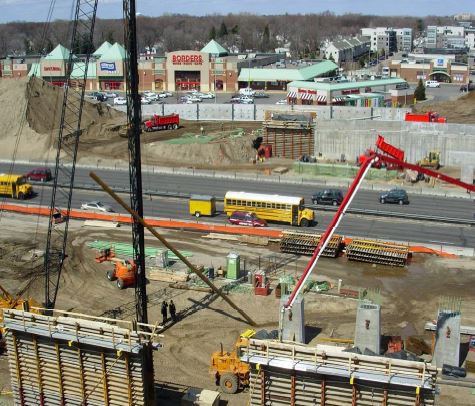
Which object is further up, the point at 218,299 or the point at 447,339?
the point at 447,339

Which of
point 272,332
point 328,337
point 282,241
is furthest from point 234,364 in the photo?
point 282,241

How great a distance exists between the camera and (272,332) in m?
31.2

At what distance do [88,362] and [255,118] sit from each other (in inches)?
2606

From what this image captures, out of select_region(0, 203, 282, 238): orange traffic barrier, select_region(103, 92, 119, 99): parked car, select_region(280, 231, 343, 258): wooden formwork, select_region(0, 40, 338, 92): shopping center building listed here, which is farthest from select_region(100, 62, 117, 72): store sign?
select_region(280, 231, 343, 258): wooden formwork

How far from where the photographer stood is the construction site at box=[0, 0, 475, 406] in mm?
22562

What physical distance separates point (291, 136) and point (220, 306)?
120ft

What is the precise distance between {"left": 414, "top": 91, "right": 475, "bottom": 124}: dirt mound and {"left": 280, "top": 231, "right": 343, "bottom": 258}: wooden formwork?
1666 inches

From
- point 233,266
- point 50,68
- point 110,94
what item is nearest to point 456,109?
point 233,266

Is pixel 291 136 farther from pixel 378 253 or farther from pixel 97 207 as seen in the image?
pixel 378 253

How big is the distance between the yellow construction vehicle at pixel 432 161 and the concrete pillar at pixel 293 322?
38.2 metres

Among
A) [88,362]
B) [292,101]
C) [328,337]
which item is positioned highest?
[292,101]

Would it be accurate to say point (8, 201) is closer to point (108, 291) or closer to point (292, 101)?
point (108, 291)

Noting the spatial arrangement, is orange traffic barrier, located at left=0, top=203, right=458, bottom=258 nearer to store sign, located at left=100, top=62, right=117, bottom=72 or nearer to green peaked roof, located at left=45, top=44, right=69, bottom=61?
store sign, located at left=100, top=62, right=117, bottom=72

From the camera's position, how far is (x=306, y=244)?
42.4 meters
